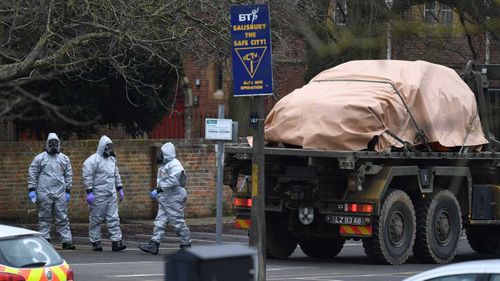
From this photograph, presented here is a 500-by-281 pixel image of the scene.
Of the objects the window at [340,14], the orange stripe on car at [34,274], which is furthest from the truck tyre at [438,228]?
the orange stripe on car at [34,274]

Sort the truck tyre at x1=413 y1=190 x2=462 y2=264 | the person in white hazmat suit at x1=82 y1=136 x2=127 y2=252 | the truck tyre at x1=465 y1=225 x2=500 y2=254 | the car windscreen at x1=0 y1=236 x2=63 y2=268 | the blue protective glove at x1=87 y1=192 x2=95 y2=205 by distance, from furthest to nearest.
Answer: the truck tyre at x1=465 y1=225 x2=500 y2=254, the person in white hazmat suit at x1=82 y1=136 x2=127 y2=252, the blue protective glove at x1=87 y1=192 x2=95 y2=205, the truck tyre at x1=413 y1=190 x2=462 y2=264, the car windscreen at x1=0 y1=236 x2=63 y2=268

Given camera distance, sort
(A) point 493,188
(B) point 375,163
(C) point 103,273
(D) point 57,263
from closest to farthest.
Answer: (D) point 57,263 < (C) point 103,273 < (B) point 375,163 < (A) point 493,188

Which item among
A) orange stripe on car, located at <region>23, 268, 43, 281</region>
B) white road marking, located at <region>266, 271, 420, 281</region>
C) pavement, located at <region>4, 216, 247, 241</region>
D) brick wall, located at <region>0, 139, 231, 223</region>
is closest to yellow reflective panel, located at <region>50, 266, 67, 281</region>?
orange stripe on car, located at <region>23, 268, 43, 281</region>

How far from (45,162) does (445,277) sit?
12.5 metres

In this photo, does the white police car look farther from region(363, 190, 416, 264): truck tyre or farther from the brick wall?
the brick wall

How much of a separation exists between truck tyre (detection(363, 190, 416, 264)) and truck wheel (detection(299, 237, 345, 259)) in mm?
1617

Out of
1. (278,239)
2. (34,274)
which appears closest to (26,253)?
(34,274)

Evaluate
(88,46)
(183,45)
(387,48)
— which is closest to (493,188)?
(183,45)

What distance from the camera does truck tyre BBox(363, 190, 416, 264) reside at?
1759cm

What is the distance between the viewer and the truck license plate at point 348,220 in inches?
682

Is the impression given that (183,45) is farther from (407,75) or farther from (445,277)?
(445,277)

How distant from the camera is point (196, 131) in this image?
33469 millimetres

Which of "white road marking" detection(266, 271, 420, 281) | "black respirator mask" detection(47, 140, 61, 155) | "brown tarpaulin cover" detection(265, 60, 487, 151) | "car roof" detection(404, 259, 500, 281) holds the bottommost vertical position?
"white road marking" detection(266, 271, 420, 281)

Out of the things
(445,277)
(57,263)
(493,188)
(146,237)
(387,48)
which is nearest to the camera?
(445,277)
